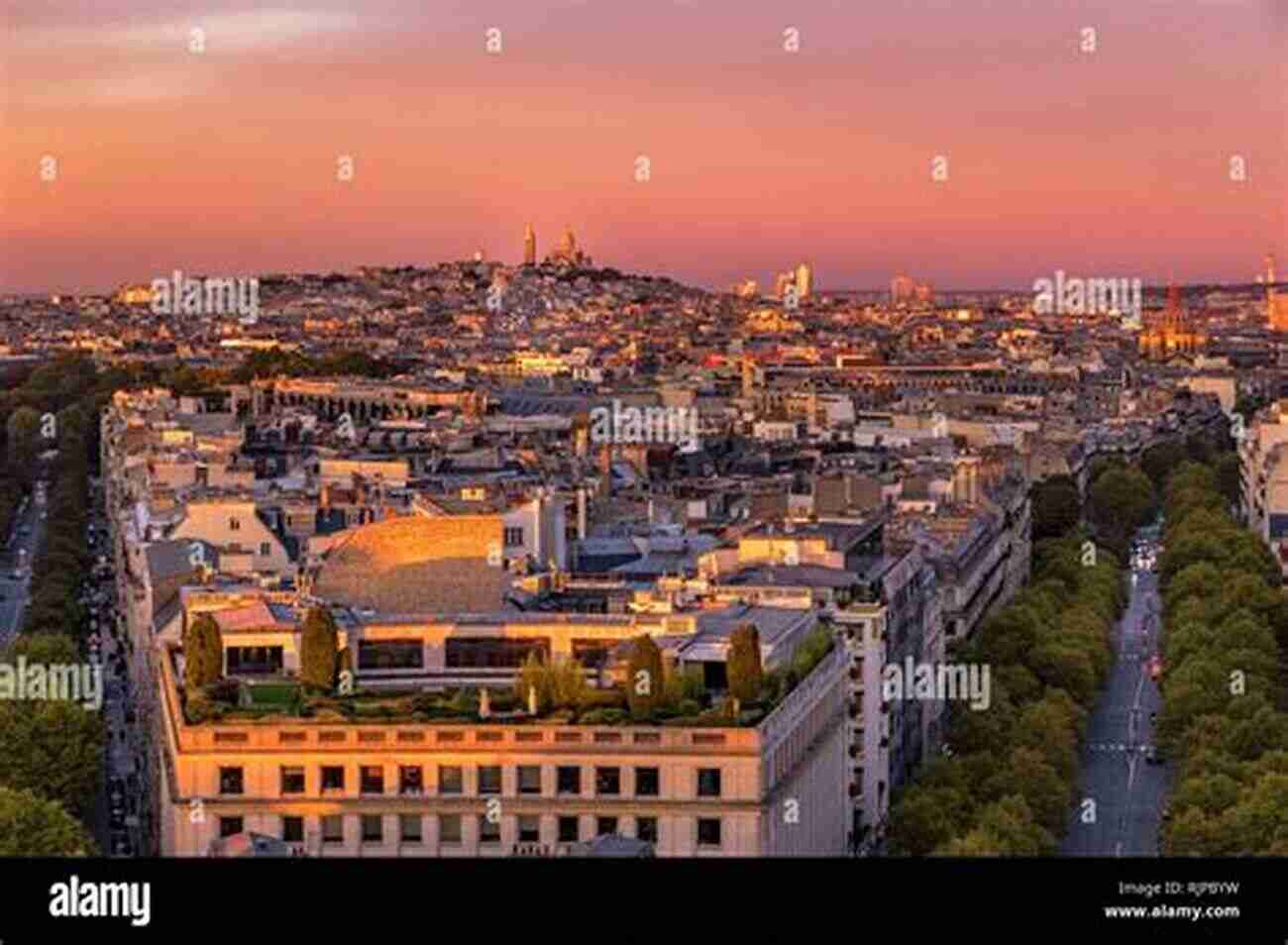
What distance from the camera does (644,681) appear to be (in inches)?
672

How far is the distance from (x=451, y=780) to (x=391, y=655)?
2832 millimetres

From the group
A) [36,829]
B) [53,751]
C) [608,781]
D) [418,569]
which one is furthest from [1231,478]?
[608,781]

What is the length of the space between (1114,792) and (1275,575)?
1133 cm

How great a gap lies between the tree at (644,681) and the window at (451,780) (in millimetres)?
868

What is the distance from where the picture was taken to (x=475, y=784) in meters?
16.5

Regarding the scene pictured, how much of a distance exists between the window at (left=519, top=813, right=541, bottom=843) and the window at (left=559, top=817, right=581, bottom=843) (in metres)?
0.10

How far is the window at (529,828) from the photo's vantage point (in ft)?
54.2

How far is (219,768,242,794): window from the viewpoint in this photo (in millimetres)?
16609

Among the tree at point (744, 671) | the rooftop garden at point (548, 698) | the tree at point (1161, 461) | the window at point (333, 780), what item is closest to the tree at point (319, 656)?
the rooftop garden at point (548, 698)

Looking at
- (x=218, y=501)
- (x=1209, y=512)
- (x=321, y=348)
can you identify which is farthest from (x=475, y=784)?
(x=321, y=348)

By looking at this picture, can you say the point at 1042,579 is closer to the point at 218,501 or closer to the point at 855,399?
the point at 218,501

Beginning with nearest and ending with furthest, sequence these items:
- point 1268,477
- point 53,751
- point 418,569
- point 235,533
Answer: point 418,569, point 53,751, point 235,533, point 1268,477

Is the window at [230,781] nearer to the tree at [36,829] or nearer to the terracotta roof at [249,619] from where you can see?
the tree at [36,829]

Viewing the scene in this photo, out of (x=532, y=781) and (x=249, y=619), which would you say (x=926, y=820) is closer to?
(x=249, y=619)
